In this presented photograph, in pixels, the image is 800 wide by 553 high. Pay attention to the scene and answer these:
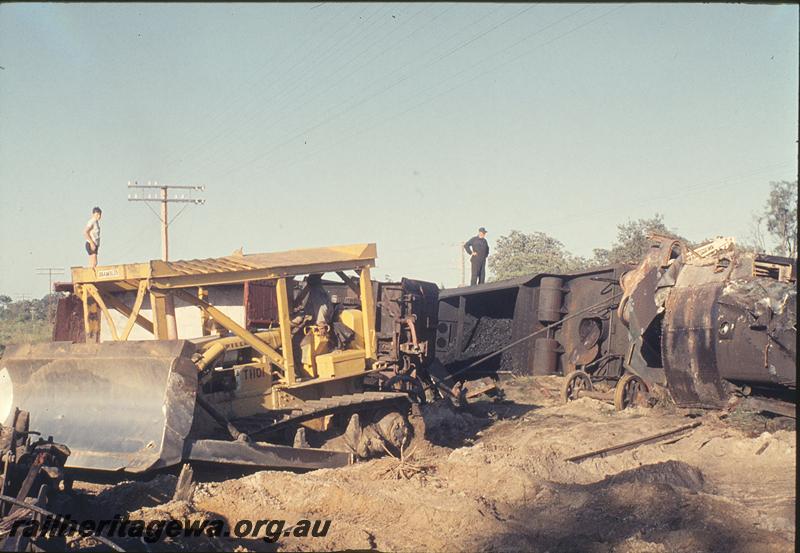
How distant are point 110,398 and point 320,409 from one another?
2.39 meters

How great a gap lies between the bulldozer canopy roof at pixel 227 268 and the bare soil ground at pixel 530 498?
203 centimetres

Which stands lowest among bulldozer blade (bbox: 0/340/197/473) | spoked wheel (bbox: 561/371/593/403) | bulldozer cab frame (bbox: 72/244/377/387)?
spoked wheel (bbox: 561/371/593/403)

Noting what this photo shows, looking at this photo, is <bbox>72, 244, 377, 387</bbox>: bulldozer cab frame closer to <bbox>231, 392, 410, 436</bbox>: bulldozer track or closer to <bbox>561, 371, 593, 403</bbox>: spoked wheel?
<bbox>231, 392, 410, 436</bbox>: bulldozer track

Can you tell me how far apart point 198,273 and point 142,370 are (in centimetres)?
115

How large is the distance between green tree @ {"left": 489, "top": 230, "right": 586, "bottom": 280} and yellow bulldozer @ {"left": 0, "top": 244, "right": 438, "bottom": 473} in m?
26.4

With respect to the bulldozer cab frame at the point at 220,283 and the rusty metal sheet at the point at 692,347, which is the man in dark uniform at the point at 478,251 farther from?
the bulldozer cab frame at the point at 220,283

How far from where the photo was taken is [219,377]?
366 inches

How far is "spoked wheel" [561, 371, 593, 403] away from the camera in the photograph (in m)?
15.4

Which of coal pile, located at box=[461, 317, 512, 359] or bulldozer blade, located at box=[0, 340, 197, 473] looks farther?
coal pile, located at box=[461, 317, 512, 359]

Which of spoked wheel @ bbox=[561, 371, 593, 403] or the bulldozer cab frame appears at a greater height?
the bulldozer cab frame

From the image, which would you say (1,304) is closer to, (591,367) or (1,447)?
(591,367)

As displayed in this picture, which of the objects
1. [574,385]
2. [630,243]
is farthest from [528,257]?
[574,385]

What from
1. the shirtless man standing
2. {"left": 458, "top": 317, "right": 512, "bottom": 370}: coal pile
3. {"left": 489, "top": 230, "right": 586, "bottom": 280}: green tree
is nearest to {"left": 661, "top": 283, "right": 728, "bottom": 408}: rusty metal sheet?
{"left": 458, "top": 317, "right": 512, "bottom": 370}: coal pile

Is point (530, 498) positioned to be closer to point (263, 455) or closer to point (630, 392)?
point (263, 455)
